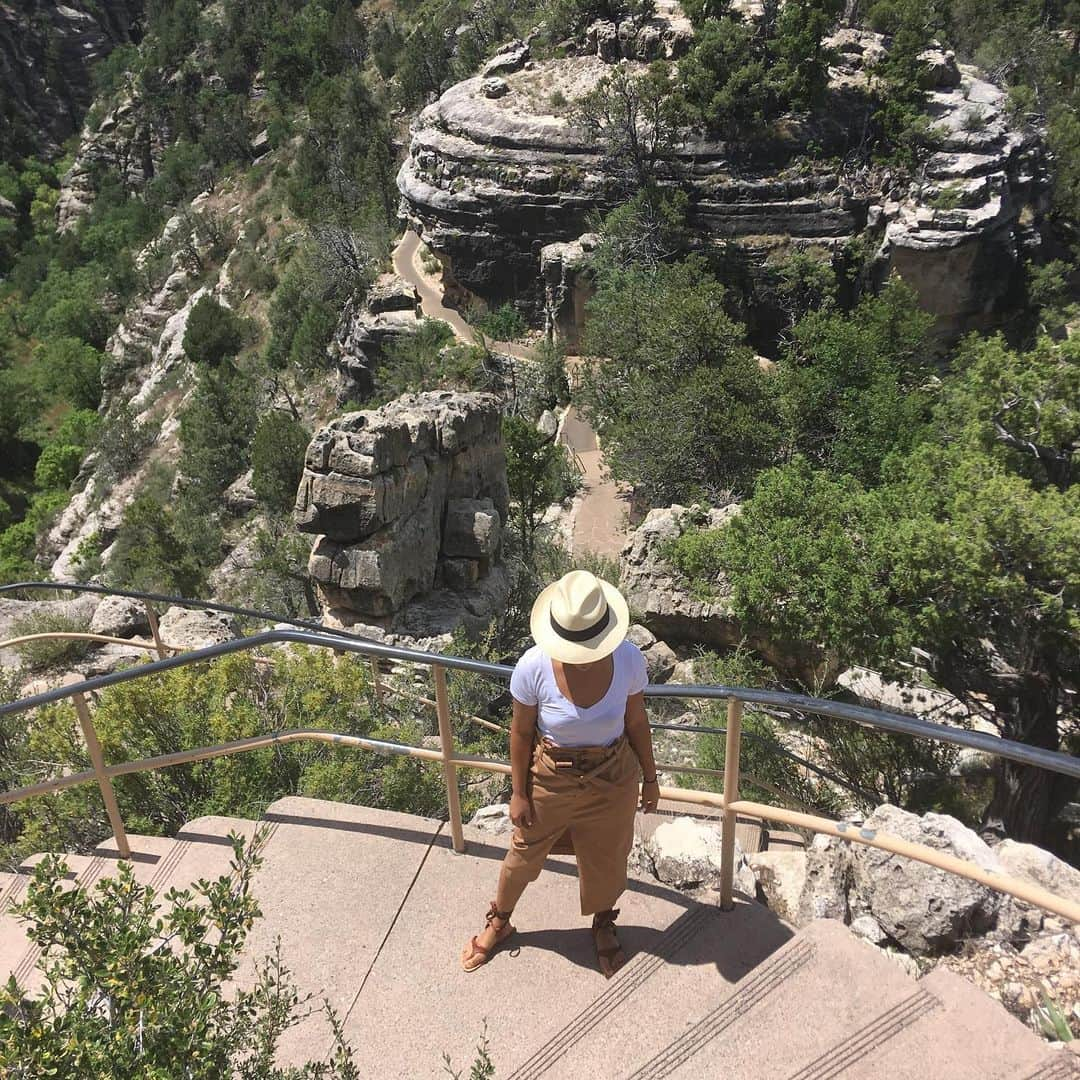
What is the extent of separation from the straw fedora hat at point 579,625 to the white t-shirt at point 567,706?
103 millimetres

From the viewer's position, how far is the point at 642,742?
11.0 ft

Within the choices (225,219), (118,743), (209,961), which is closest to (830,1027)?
Result: (209,961)

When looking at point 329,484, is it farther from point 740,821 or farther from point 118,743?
point 740,821

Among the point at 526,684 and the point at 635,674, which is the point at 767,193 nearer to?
the point at 635,674

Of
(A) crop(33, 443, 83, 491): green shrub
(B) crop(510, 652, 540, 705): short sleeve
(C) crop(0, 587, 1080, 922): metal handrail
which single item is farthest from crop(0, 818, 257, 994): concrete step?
(A) crop(33, 443, 83, 491): green shrub

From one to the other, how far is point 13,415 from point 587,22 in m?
39.1

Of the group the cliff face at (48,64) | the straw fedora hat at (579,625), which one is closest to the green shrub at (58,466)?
the cliff face at (48,64)

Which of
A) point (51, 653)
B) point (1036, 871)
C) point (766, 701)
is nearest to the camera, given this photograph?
point (766, 701)

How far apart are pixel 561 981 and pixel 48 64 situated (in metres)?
96.4

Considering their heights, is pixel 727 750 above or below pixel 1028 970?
above

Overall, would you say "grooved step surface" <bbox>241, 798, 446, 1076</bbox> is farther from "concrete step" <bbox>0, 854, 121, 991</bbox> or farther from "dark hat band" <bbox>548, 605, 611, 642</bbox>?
"dark hat band" <bbox>548, 605, 611, 642</bbox>

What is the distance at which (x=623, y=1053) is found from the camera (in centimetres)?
287

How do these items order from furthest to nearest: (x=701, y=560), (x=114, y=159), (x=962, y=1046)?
1. (x=114, y=159)
2. (x=701, y=560)
3. (x=962, y=1046)

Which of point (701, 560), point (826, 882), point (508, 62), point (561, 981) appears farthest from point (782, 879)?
point (508, 62)
